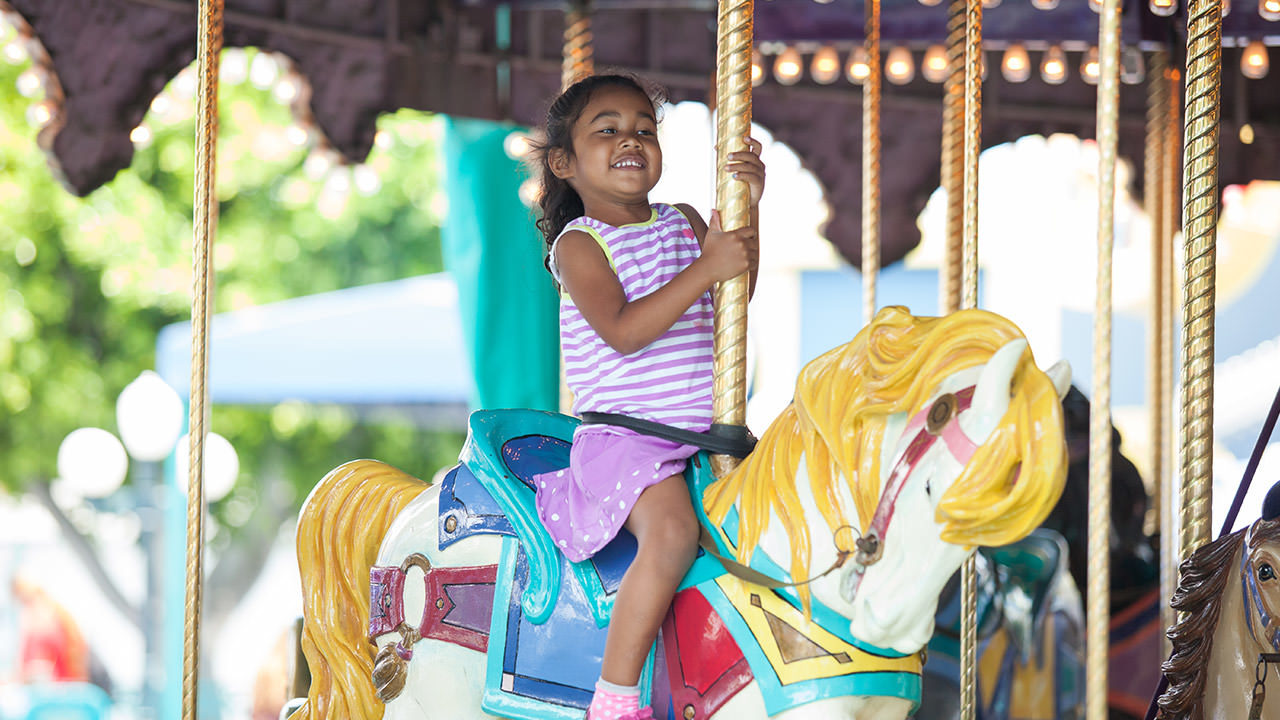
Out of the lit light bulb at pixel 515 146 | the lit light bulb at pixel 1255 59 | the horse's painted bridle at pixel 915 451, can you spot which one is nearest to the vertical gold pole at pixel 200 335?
the horse's painted bridle at pixel 915 451

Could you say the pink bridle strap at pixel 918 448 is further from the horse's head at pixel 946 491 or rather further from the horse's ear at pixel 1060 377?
the horse's ear at pixel 1060 377

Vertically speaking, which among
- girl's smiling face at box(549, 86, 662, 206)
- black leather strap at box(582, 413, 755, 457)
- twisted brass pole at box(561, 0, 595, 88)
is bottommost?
black leather strap at box(582, 413, 755, 457)

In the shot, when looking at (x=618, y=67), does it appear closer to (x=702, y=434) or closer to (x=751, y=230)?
(x=751, y=230)

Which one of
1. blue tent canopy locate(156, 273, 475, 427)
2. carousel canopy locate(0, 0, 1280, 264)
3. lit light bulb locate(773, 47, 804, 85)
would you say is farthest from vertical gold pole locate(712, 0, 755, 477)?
blue tent canopy locate(156, 273, 475, 427)

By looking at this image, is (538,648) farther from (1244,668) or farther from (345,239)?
(345,239)

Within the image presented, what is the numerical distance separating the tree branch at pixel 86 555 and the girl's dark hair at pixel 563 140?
9745 millimetres

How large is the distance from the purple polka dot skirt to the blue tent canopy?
5.20 m

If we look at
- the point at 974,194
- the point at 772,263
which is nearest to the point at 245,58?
the point at 974,194

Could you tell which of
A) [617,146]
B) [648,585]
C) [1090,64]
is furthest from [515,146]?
[648,585]

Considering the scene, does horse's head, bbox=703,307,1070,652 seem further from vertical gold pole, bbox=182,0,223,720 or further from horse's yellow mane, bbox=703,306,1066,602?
vertical gold pole, bbox=182,0,223,720

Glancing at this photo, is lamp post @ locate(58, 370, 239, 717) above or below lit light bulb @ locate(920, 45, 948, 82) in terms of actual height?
below

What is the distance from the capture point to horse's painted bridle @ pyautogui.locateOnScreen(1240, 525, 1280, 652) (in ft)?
7.27

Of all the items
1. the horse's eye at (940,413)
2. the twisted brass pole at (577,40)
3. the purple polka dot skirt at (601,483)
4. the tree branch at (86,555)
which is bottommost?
the tree branch at (86,555)

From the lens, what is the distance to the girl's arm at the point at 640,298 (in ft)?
6.58
